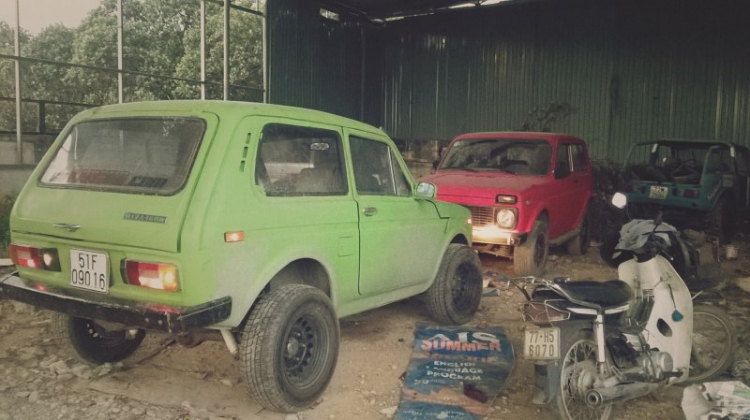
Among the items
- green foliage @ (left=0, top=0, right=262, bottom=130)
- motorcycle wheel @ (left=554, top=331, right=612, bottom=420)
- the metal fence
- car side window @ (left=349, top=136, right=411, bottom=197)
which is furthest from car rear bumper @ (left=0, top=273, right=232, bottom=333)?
green foliage @ (left=0, top=0, right=262, bottom=130)

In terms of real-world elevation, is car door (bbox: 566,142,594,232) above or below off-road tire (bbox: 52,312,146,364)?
above

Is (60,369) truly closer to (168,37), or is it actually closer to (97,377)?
(97,377)

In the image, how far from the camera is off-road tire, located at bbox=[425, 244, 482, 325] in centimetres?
512

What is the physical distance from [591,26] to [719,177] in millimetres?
5348

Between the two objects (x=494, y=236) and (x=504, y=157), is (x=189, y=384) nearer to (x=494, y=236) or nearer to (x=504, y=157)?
(x=494, y=236)

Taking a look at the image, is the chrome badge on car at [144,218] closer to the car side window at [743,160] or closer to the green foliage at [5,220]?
the green foliage at [5,220]

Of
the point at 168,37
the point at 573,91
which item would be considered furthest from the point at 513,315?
the point at 168,37

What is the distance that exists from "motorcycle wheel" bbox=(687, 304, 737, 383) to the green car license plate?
3823 mm

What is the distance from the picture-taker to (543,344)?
10.1 feet

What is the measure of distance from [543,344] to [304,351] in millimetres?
1441

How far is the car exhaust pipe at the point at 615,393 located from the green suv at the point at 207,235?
5.15 feet

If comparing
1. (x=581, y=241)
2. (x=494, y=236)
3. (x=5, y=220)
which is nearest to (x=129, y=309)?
(x=494, y=236)

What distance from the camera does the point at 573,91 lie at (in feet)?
44.5

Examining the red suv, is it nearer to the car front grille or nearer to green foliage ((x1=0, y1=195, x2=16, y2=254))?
the car front grille
